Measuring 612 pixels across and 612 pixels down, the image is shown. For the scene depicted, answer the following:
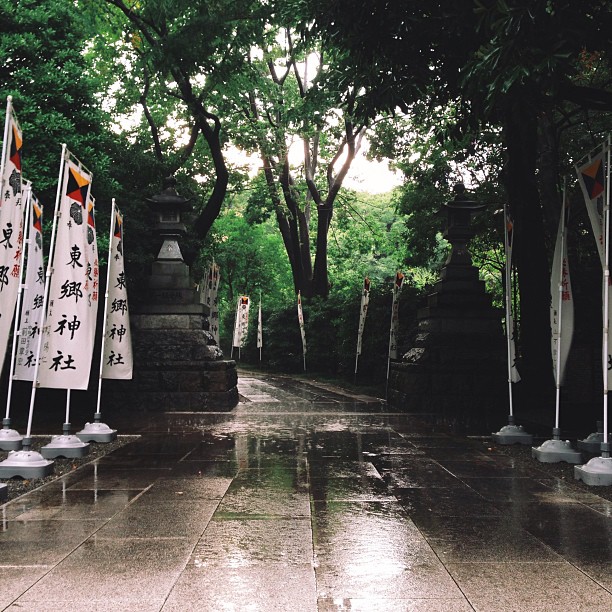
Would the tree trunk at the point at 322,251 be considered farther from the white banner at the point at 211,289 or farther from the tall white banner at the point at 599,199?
the tall white banner at the point at 599,199

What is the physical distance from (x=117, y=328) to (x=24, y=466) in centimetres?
401

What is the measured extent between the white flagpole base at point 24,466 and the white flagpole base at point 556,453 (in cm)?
564

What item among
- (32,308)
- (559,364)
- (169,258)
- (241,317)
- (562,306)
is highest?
(169,258)

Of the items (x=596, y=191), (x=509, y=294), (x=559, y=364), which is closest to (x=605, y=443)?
(x=559, y=364)

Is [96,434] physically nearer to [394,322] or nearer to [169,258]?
[169,258]

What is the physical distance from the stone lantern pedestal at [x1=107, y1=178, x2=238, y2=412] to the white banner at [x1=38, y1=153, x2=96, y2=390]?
18.2 ft

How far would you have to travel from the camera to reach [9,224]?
6.36m

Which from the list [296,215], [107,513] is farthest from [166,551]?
[296,215]

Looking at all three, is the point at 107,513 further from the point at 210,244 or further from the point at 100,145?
the point at 210,244

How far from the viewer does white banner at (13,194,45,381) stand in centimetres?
954

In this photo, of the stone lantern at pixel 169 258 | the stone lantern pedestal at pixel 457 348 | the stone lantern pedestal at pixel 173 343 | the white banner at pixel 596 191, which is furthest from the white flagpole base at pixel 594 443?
the stone lantern at pixel 169 258

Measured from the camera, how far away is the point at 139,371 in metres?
13.9

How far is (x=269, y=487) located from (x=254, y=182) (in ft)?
85.2

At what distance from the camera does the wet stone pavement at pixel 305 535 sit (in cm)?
359
